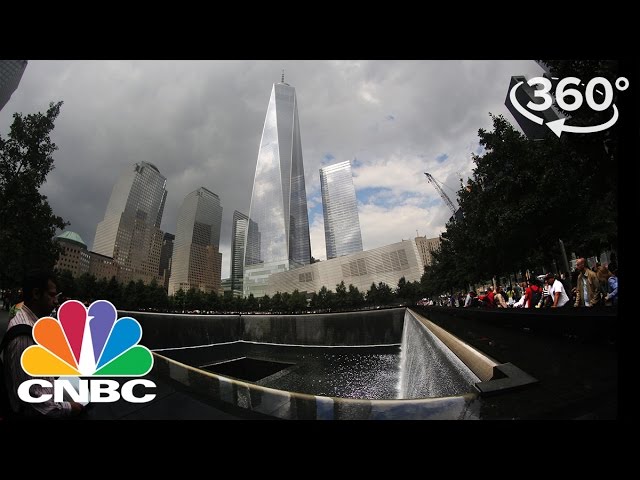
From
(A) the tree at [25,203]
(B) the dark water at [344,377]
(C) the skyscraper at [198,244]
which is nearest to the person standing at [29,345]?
(B) the dark water at [344,377]

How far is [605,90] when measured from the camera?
351 cm

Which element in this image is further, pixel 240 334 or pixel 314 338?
pixel 240 334

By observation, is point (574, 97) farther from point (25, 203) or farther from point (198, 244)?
point (198, 244)

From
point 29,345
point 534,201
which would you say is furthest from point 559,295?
point 29,345

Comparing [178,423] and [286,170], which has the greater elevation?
[286,170]

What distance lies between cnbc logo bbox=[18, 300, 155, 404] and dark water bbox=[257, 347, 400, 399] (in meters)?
7.51

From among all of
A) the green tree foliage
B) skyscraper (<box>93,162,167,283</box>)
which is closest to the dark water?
the green tree foliage

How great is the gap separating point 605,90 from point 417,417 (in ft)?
14.5

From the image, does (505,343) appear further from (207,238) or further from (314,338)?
(207,238)

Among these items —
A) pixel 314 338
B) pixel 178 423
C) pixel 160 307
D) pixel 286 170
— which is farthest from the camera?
pixel 286 170

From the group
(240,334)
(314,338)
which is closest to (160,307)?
(240,334)

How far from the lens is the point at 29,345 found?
7.85 feet

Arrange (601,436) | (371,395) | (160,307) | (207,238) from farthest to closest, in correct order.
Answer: (207,238)
(160,307)
(371,395)
(601,436)

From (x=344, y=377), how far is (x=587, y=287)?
919 cm
